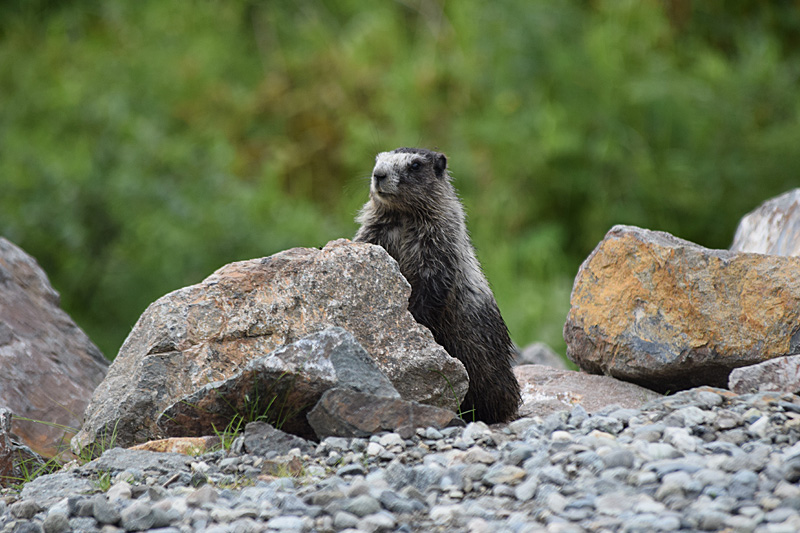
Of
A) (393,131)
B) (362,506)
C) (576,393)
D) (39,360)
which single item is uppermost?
(393,131)

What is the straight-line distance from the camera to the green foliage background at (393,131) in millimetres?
8781

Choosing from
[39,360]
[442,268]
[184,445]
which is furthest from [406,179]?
[39,360]

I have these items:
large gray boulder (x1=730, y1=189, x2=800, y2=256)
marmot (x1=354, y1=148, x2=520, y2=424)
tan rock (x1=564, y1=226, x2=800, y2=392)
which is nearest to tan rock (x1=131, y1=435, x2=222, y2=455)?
marmot (x1=354, y1=148, x2=520, y2=424)

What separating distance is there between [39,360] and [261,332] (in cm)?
158

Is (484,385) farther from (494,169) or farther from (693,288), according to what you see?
(494,169)

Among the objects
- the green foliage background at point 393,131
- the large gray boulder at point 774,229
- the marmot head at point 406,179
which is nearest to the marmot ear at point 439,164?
the marmot head at point 406,179

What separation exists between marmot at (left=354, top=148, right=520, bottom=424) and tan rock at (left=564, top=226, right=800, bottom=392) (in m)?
0.53

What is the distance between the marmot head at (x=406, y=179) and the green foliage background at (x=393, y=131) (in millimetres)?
3949

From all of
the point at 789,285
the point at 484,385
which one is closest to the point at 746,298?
the point at 789,285

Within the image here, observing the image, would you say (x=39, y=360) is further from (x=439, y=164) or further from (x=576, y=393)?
(x=576, y=393)

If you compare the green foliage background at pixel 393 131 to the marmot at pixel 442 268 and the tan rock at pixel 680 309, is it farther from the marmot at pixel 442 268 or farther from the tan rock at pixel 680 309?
the tan rock at pixel 680 309

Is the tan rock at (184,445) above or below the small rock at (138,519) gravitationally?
above

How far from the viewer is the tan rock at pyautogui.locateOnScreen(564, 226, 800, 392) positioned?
4.53 m

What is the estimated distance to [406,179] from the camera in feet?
16.9
